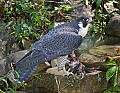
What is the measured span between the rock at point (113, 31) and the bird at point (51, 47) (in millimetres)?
573

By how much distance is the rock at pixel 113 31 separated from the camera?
16.5 ft

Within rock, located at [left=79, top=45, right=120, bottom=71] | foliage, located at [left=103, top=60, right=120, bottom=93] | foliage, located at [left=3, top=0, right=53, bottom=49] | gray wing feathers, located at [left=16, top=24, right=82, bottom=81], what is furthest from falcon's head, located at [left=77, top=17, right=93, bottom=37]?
foliage, located at [left=3, top=0, right=53, bottom=49]

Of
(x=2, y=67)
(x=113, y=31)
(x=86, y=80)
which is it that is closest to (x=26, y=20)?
(x=2, y=67)

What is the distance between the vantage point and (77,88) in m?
4.28

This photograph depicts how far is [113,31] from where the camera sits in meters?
5.10

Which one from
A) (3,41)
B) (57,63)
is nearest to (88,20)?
(57,63)

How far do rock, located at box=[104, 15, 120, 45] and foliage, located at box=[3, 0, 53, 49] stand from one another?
1231mm

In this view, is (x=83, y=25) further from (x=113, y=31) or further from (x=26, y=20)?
(x=26, y=20)

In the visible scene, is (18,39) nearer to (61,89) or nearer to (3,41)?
(3,41)

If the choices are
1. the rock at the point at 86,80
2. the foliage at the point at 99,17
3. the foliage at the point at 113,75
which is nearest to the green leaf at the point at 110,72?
the foliage at the point at 113,75

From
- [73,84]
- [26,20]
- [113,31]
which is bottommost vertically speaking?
[73,84]

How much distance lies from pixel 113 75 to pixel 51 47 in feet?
2.84

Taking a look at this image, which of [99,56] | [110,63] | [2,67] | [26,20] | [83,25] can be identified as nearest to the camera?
[110,63]

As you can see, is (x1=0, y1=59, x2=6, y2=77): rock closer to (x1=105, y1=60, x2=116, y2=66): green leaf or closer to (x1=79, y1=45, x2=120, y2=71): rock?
(x1=79, y1=45, x2=120, y2=71): rock
